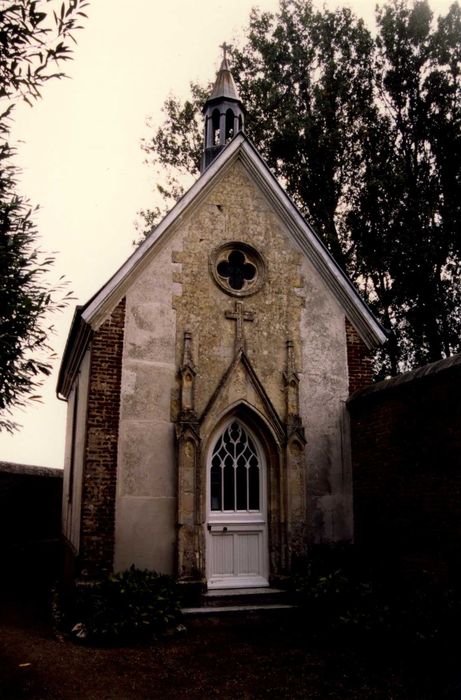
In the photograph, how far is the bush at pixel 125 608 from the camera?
841 centimetres

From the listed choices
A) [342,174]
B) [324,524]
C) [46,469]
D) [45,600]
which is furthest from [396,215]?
[45,600]

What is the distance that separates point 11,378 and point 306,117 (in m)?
16.8

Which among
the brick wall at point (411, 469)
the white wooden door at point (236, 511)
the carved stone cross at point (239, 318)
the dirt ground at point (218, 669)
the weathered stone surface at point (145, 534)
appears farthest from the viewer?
the carved stone cross at point (239, 318)

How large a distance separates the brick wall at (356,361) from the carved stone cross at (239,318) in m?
2.16

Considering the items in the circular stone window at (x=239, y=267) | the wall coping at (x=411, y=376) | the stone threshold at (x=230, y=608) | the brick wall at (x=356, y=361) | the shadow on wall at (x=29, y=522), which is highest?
the circular stone window at (x=239, y=267)

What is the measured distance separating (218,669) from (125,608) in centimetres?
195

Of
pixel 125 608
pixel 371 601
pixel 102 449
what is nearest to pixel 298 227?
pixel 102 449

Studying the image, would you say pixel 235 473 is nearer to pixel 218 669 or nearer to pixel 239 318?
pixel 239 318

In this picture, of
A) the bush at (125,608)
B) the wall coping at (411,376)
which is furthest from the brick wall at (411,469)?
the bush at (125,608)

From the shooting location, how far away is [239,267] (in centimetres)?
1199

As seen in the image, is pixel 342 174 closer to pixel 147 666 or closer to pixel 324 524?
pixel 324 524

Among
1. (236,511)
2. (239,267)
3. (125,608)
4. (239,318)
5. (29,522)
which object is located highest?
(239,267)

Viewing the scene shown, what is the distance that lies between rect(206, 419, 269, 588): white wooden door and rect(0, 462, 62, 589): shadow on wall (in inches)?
295

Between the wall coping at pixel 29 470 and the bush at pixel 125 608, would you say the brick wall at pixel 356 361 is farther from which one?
the wall coping at pixel 29 470
